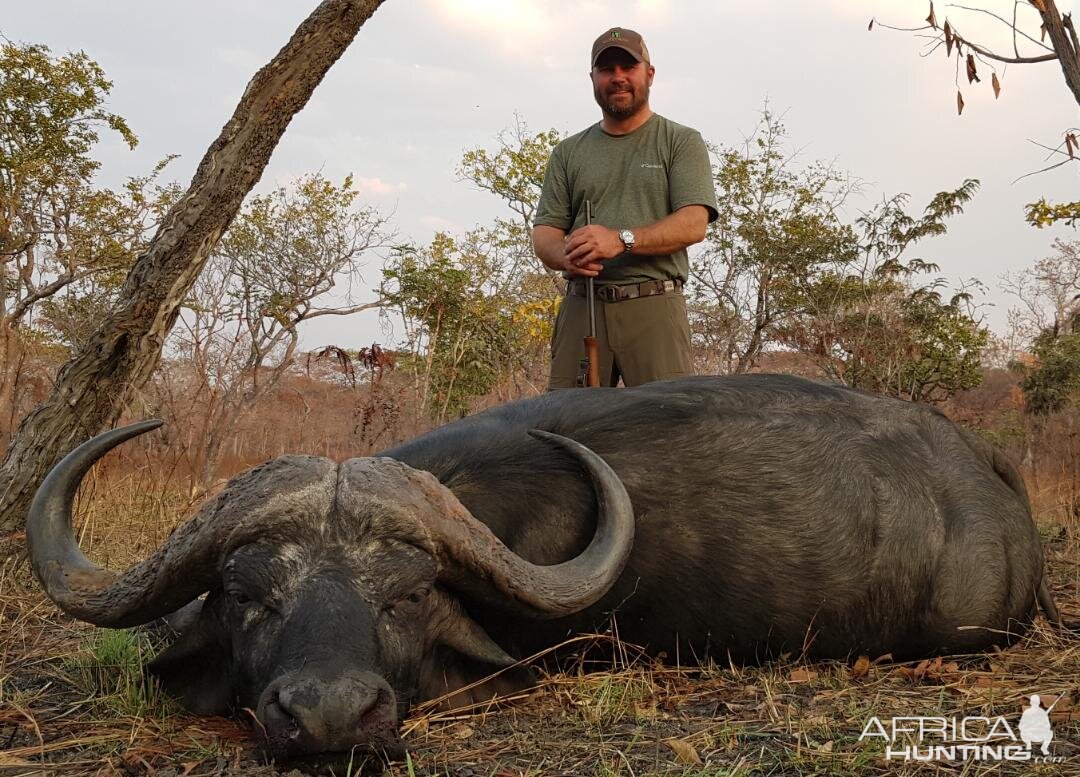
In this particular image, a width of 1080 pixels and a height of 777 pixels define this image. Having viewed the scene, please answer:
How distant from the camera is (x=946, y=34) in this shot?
5148 millimetres

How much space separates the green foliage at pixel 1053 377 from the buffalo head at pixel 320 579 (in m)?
18.7

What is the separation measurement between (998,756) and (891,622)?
106 centimetres

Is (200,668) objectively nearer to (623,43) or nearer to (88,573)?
(88,573)

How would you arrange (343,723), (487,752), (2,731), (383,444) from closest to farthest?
(343,723), (487,752), (2,731), (383,444)

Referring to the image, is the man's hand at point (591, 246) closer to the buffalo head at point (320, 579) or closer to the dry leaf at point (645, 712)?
the buffalo head at point (320, 579)

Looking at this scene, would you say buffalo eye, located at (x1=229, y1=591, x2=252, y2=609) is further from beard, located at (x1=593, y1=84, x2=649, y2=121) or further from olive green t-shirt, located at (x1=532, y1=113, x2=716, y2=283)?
beard, located at (x1=593, y1=84, x2=649, y2=121)

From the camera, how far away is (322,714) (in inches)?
75.4

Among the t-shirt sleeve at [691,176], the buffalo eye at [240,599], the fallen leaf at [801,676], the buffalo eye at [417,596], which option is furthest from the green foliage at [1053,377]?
the buffalo eye at [240,599]

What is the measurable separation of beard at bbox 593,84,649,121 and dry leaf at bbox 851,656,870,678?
3116mm

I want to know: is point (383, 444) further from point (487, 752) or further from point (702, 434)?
point (487, 752)

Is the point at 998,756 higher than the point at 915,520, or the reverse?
the point at 915,520

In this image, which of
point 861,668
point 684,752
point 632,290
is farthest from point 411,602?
point 632,290

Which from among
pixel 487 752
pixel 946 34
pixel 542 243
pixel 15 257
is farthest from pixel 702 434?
pixel 15 257

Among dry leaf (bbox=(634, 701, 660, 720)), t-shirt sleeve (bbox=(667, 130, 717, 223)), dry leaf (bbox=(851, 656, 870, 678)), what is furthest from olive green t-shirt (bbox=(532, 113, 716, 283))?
dry leaf (bbox=(634, 701, 660, 720))
